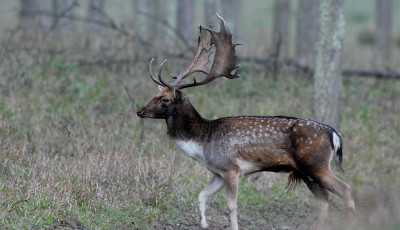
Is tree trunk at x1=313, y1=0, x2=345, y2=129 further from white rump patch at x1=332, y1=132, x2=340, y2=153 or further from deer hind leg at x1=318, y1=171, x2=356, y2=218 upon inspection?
deer hind leg at x1=318, y1=171, x2=356, y2=218

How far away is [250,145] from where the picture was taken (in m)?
7.61

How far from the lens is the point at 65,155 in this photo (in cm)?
941

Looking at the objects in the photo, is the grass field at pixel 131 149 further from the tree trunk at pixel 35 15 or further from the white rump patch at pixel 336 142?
the tree trunk at pixel 35 15

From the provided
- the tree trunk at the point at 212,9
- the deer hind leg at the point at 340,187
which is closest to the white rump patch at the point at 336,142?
the deer hind leg at the point at 340,187

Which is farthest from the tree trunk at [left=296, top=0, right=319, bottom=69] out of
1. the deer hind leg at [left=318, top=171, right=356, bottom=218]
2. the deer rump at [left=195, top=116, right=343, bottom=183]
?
the deer hind leg at [left=318, top=171, right=356, bottom=218]

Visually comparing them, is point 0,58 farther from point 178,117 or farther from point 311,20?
point 311,20

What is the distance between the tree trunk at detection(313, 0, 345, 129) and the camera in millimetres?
11398

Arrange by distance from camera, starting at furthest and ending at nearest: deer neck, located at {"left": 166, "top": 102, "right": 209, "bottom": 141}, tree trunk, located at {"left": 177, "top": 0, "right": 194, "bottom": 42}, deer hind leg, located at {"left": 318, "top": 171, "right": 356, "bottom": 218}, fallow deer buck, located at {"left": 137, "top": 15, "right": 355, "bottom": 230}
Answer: tree trunk, located at {"left": 177, "top": 0, "right": 194, "bottom": 42} < deer neck, located at {"left": 166, "top": 102, "right": 209, "bottom": 141} < fallow deer buck, located at {"left": 137, "top": 15, "right": 355, "bottom": 230} < deer hind leg, located at {"left": 318, "top": 171, "right": 356, "bottom": 218}

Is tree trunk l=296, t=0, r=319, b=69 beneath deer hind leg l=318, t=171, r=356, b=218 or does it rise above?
above

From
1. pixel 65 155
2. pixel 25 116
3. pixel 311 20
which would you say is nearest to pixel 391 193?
pixel 65 155

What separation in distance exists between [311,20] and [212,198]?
386 inches

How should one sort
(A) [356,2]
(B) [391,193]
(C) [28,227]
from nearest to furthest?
(B) [391,193], (C) [28,227], (A) [356,2]

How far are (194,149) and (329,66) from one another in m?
4.66

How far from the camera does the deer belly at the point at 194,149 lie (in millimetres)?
7793
